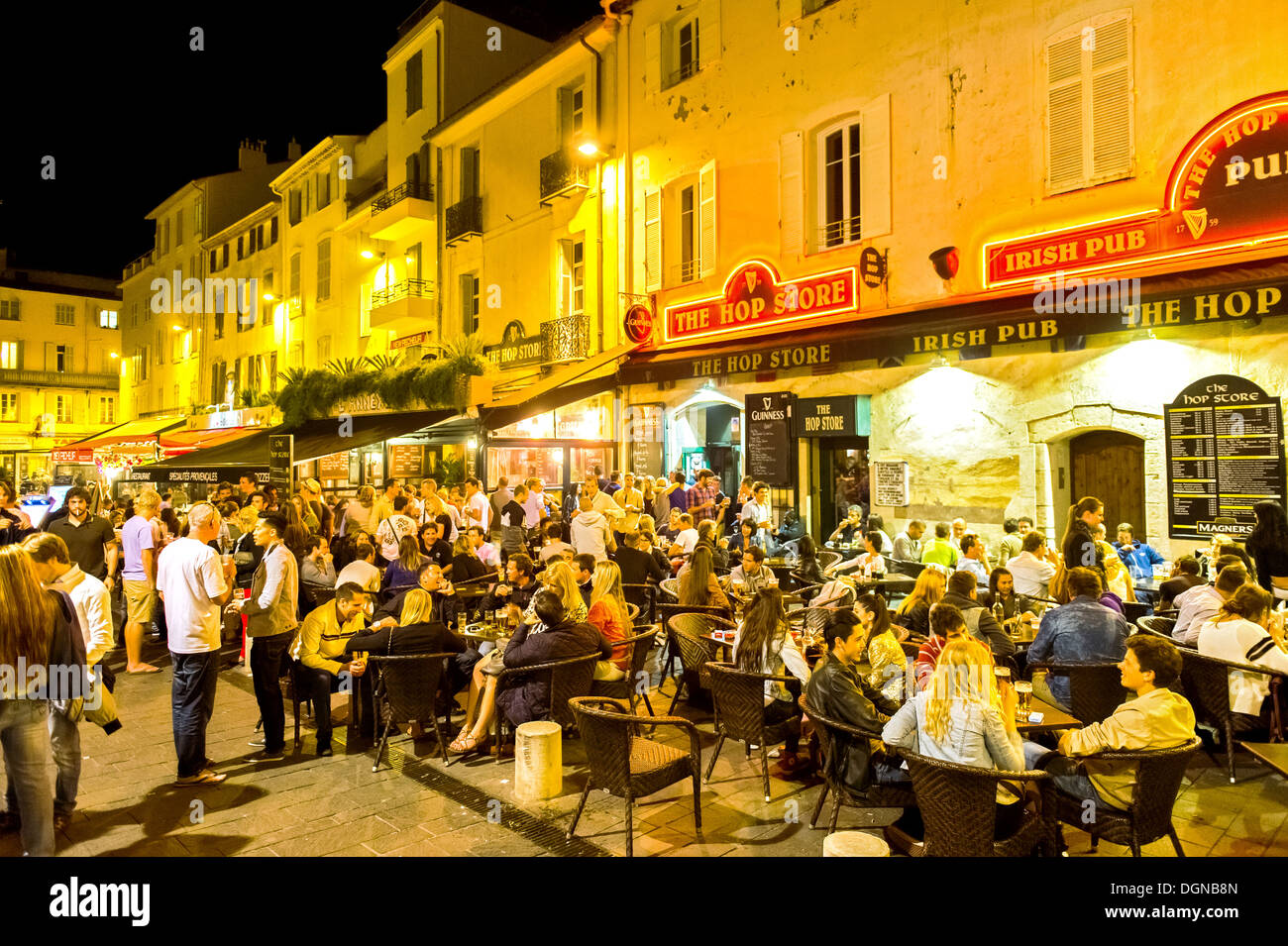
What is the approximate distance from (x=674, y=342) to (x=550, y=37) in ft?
40.8

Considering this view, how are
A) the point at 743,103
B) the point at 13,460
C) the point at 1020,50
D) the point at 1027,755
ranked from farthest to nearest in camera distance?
the point at 13,460
the point at 743,103
the point at 1020,50
the point at 1027,755

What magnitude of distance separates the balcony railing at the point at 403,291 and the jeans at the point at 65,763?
17327 millimetres

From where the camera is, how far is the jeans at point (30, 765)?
3.62 meters

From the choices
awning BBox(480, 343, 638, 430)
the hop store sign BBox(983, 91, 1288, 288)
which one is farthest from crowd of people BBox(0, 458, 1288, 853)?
awning BBox(480, 343, 638, 430)

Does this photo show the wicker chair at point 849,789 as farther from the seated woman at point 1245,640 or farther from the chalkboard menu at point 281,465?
the chalkboard menu at point 281,465

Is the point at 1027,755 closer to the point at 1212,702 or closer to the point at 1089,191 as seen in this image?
the point at 1212,702

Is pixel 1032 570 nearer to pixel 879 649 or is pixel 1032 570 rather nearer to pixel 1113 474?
pixel 879 649

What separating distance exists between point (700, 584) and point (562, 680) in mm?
2149

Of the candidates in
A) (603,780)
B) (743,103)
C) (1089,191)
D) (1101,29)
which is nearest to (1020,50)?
(1101,29)

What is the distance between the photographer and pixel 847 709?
13.7 ft
